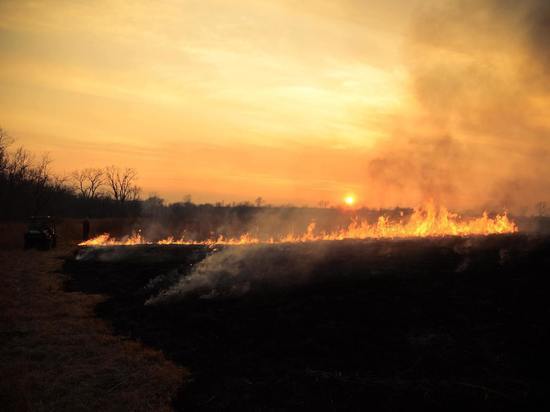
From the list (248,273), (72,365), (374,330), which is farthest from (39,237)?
(374,330)

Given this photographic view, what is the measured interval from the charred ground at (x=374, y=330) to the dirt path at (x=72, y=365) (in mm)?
651

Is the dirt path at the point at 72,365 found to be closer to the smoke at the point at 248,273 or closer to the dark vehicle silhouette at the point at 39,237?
the smoke at the point at 248,273

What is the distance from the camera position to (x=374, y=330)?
10.7 m

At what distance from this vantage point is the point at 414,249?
15562 millimetres

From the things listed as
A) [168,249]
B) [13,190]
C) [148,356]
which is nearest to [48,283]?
[168,249]

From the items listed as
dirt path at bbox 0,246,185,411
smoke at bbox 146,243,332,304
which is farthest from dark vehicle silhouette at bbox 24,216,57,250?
smoke at bbox 146,243,332,304

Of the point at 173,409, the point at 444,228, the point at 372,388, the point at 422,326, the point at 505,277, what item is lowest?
the point at 173,409

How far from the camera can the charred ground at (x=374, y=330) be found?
807 centimetres

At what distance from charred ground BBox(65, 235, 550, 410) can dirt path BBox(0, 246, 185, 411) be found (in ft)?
2.13

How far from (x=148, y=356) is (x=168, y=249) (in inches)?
587

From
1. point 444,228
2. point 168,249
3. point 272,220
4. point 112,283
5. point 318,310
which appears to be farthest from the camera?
point 272,220

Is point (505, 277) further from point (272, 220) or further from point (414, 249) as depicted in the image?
point (272, 220)

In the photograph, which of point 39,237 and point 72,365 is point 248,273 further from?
point 39,237

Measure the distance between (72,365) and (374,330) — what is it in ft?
23.5
